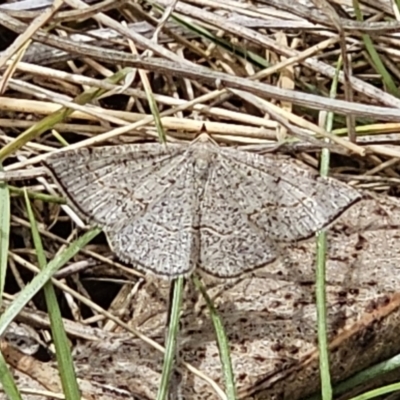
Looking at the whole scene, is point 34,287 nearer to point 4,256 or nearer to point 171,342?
point 4,256

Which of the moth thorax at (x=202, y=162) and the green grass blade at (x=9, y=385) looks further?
the moth thorax at (x=202, y=162)

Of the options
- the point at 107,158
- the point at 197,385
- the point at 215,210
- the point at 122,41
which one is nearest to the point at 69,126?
the point at 122,41

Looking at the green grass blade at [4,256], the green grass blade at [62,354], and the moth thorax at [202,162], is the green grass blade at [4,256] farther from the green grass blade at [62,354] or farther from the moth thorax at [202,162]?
the moth thorax at [202,162]

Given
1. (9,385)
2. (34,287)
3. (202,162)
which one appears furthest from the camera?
(202,162)

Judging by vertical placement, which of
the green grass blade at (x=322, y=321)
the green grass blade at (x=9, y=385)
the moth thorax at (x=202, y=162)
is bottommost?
the green grass blade at (x=9, y=385)

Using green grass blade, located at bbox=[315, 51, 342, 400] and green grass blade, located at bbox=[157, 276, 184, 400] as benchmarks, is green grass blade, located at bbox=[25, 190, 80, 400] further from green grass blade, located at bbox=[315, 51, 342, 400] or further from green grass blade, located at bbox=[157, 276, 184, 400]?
green grass blade, located at bbox=[315, 51, 342, 400]

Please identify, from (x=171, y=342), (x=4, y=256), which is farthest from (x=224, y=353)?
(x=4, y=256)

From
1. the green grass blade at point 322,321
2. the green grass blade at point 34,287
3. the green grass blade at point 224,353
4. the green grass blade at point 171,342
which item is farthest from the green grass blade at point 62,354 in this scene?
the green grass blade at point 322,321

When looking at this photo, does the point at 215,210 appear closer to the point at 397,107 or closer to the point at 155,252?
→ the point at 155,252

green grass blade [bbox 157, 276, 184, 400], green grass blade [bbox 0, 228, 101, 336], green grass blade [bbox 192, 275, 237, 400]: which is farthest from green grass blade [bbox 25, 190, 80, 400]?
green grass blade [bbox 192, 275, 237, 400]
